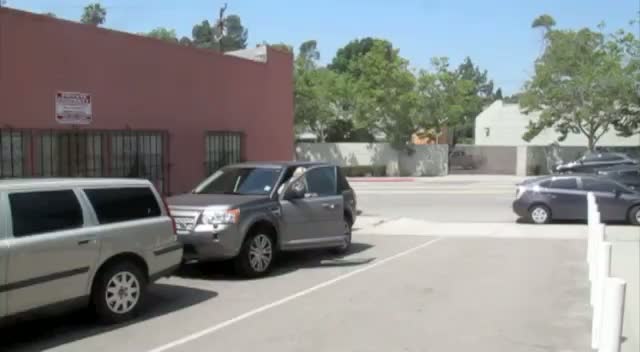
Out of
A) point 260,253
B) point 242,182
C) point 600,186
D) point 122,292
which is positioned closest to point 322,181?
point 242,182

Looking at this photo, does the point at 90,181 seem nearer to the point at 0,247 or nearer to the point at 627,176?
the point at 0,247

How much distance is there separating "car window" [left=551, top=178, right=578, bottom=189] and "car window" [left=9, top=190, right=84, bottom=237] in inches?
573

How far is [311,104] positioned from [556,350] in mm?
40367

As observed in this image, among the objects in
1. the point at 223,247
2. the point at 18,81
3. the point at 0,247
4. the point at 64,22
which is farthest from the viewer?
the point at 64,22

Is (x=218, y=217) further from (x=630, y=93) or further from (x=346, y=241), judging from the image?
(x=630, y=93)

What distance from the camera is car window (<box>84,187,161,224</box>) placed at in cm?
761

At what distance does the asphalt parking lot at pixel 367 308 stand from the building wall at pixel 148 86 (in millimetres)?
3847

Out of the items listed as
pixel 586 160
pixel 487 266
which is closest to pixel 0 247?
pixel 487 266

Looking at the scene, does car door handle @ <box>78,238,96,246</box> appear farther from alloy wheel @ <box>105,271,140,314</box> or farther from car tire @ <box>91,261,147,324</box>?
alloy wheel @ <box>105,271,140,314</box>

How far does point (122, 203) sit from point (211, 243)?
211 cm

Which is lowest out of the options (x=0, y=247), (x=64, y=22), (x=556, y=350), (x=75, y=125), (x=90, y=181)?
(x=556, y=350)

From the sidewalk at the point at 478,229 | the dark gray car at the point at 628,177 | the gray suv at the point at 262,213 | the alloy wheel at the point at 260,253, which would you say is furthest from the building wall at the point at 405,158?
the alloy wheel at the point at 260,253

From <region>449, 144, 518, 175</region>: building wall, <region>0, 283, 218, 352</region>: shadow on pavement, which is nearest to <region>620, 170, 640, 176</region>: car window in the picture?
<region>0, 283, 218, 352</region>: shadow on pavement

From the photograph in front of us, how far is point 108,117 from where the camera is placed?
42.9 ft
